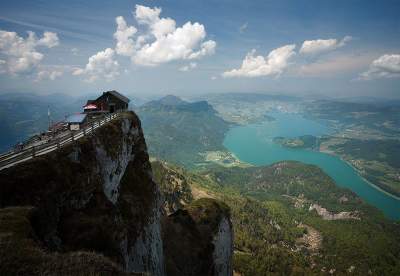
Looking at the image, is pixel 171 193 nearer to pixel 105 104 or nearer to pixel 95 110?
pixel 105 104

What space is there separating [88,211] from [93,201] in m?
1.59

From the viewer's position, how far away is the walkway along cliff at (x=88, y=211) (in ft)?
59.1

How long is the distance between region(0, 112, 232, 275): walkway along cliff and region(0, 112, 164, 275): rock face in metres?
0.07

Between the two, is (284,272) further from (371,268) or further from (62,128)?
(62,128)

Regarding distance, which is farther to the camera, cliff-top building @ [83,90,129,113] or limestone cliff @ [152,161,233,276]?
cliff-top building @ [83,90,129,113]

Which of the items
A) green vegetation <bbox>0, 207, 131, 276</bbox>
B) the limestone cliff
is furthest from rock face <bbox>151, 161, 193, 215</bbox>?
green vegetation <bbox>0, 207, 131, 276</bbox>

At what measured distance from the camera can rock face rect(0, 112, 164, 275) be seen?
24172mm

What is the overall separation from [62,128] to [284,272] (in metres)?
130

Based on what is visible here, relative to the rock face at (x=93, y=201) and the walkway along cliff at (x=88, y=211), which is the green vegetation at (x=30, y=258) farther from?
the rock face at (x=93, y=201)

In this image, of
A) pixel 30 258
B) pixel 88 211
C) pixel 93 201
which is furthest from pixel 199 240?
pixel 30 258

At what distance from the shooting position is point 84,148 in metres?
34.2

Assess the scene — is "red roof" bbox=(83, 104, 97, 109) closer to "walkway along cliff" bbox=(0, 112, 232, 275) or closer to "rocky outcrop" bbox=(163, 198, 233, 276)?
"walkway along cliff" bbox=(0, 112, 232, 275)

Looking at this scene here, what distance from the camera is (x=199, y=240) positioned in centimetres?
5759

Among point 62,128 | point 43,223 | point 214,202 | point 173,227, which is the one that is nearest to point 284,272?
point 214,202
